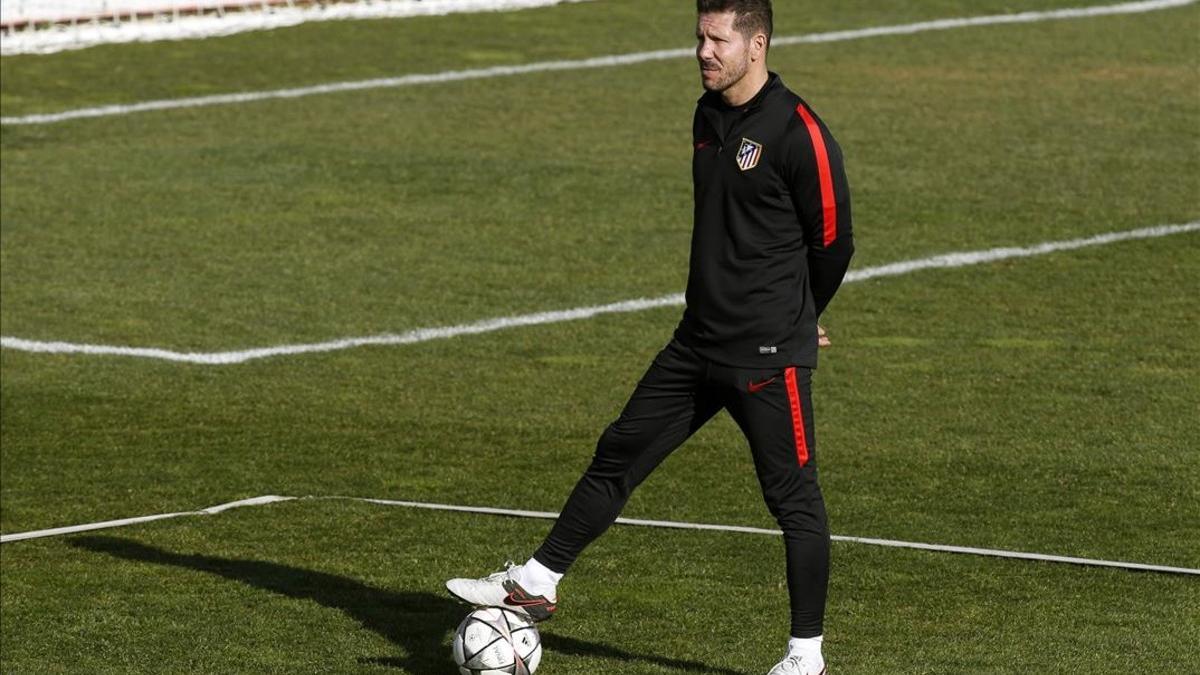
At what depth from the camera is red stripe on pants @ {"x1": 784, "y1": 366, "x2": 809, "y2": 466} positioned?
7.15 m

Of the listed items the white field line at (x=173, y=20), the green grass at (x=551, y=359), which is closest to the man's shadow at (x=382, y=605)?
the green grass at (x=551, y=359)

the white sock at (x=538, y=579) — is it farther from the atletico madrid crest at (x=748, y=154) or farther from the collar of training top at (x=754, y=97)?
the collar of training top at (x=754, y=97)

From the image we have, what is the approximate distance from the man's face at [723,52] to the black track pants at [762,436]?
0.91m

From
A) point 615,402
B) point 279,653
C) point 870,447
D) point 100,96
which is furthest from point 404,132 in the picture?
point 279,653

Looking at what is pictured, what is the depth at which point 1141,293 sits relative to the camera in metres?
14.8

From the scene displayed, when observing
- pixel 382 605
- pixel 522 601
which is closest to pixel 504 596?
pixel 522 601

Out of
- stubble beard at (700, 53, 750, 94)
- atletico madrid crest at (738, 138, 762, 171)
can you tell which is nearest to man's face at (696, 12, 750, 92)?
stubble beard at (700, 53, 750, 94)

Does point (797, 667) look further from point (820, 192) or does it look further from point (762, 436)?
point (820, 192)

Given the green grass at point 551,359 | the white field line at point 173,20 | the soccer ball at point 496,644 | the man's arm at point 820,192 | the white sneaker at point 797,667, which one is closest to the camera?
the man's arm at point 820,192

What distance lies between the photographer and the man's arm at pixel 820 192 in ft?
22.7

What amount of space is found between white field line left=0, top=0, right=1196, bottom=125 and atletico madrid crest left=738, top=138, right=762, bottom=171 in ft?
49.9

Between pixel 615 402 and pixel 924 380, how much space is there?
1.77 meters

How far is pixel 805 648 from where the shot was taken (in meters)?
7.15

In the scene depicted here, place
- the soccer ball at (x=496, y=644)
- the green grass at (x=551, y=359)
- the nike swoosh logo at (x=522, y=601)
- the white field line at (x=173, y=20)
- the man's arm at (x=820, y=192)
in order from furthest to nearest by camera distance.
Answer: the white field line at (x=173, y=20), the green grass at (x=551, y=359), the nike swoosh logo at (x=522, y=601), the soccer ball at (x=496, y=644), the man's arm at (x=820, y=192)
